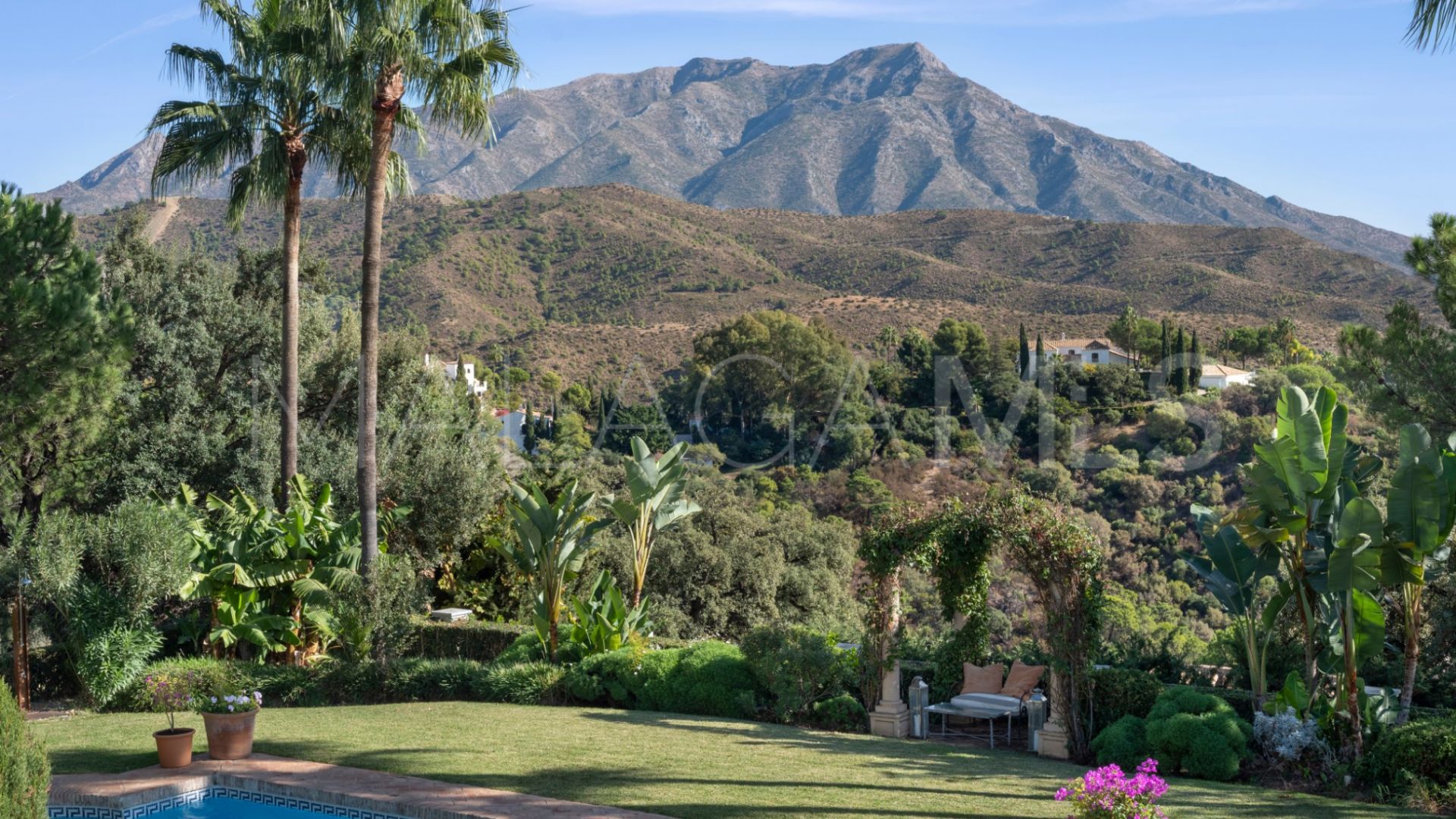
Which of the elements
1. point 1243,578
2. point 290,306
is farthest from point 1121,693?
point 290,306

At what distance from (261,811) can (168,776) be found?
0.82m

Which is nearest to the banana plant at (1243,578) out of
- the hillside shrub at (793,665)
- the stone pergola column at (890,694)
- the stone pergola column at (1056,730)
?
the stone pergola column at (1056,730)

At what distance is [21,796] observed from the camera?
17.9 feet

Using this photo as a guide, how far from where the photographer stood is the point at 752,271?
79.3 meters

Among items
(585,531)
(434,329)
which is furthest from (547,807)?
(434,329)

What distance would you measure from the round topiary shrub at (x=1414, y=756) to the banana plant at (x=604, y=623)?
7.64 metres

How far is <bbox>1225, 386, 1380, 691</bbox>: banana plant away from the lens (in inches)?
354

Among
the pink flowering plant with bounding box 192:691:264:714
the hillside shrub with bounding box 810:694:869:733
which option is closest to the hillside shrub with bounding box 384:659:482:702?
the pink flowering plant with bounding box 192:691:264:714

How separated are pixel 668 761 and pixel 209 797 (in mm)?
3618

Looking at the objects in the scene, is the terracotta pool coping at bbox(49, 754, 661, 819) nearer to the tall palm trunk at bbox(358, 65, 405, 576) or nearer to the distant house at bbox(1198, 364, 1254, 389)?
the tall palm trunk at bbox(358, 65, 405, 576)

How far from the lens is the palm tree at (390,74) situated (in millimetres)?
13219

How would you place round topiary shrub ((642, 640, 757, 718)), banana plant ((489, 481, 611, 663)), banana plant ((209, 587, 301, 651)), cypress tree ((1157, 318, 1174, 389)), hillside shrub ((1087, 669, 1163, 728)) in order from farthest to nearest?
cypress tree ((1157, 318, 1174, 389)) → banana plant ((209, 587, 301, 651)) → banana plant ((489, 481, 611, 663)) → round topiary shrub ((642, 640, 757, 718)) → hillside shrub ((1087, 669, 1163, 728))

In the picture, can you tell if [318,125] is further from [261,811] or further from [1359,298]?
[1359,298]

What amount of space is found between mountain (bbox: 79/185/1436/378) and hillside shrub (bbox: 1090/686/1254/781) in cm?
5467
